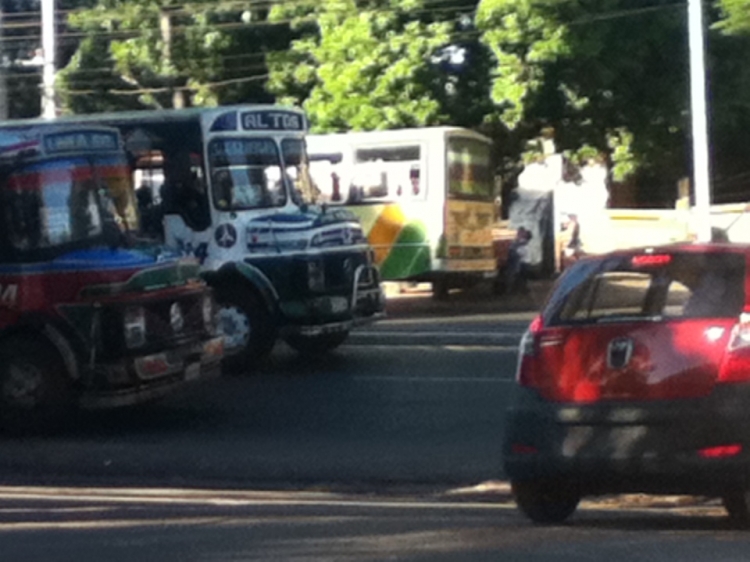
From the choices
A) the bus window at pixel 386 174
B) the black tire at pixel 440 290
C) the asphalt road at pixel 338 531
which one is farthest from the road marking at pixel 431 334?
the asphalt road at pixel 338 531

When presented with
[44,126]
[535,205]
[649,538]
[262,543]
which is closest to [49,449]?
[44,126]

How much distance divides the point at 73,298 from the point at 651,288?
6.73m

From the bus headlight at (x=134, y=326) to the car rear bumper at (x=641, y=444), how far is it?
611 centimetres

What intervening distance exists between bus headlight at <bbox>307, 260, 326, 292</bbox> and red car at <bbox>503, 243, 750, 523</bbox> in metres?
9.03

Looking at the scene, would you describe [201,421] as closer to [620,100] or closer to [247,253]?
[247,253]

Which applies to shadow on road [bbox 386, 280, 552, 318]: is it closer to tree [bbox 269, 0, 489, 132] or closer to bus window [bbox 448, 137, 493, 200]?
bus window [bbox 448, 137, 493, 200]

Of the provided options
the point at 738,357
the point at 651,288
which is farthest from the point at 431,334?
the point at 738,357

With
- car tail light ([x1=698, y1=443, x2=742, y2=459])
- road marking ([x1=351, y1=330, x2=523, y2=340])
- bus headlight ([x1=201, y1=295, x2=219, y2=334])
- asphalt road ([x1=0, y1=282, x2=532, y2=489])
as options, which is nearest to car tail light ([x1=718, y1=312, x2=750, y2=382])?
car tail light ([x1=698, y1=443, x2=742, y2=459])

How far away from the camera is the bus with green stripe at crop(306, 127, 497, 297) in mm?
27234

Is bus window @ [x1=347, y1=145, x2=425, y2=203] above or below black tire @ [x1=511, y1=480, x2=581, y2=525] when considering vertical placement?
above

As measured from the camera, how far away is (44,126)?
15.6 m

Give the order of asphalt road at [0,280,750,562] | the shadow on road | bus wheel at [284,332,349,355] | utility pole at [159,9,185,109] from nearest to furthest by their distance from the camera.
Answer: asphalt road at [0,280,750,562] → bus wheel at [284,332,349,355] → the shadow on road → utility pole at [159,9,185,109]

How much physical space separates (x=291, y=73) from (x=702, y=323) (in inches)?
976

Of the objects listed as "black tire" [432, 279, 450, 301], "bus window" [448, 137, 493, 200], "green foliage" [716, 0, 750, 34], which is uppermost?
"green foliage" [716, 0, 750, 34]
